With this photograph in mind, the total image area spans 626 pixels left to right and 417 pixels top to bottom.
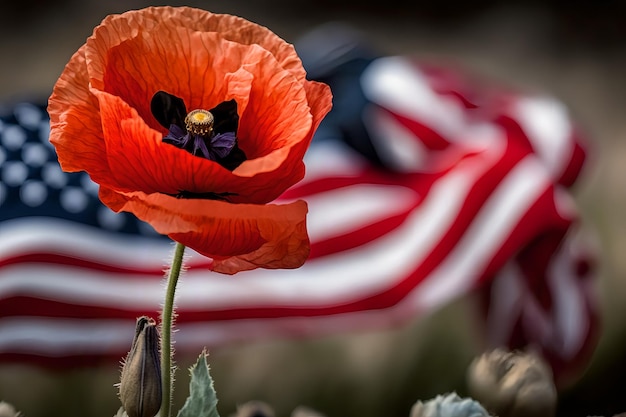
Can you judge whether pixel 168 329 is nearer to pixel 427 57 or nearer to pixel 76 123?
pixel 76 123

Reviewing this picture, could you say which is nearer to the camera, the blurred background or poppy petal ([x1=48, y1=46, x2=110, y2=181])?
poppy petal ([x1=48, y1=46, x2=110, y2=181])

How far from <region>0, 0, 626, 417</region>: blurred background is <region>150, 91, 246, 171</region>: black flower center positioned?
86 cm

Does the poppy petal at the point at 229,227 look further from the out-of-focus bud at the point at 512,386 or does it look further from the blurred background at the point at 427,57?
the blurred background at the point at 427,57

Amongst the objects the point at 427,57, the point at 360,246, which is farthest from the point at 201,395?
the point at 427,57

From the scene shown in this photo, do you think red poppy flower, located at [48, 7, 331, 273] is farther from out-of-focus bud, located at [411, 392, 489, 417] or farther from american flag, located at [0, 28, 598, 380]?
american flag, located at [0, 28, 598, 380]

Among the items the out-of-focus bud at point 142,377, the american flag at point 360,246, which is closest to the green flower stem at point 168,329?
the out-of-focus bud at point 142,377

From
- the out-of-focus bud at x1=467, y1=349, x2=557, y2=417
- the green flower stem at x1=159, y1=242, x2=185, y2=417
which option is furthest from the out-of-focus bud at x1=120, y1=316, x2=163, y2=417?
the out-of-focus bud at x1=467, y1=349, x2=557, y2=417

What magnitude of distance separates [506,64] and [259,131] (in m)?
1.73

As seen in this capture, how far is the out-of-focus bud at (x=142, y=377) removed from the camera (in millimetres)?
197

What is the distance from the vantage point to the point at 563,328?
1.16m

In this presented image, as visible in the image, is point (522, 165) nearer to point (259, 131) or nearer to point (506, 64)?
point (506, 64)

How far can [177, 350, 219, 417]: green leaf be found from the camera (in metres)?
0.21

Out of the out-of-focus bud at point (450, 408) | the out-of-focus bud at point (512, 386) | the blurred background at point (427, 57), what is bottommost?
the blurred background at point (427, 57)

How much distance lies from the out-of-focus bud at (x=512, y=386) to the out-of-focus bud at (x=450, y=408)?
0.9 inches
